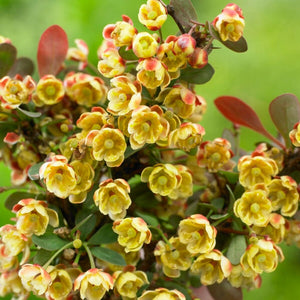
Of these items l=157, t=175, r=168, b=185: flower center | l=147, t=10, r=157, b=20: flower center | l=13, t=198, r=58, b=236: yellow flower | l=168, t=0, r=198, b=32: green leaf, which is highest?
l=168, t=0, r=198, b=32: green leaf

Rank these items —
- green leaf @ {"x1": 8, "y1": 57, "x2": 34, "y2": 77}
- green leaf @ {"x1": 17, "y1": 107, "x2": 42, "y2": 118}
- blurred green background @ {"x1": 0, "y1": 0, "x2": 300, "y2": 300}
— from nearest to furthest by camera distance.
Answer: green leaf @ {"x1": 17, "y1": 107, "x2": 42, "y2": 118} < green leaf @ {"x1": 8, "y1": 57, "x2": 34, "y2": 77} < blurred green background @ {"x1": 0, "y1": 0, "x2": 300, "y2": 300}

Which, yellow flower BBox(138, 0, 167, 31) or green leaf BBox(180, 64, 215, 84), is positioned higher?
yellow flower BBox(138, 0, 167, 31)

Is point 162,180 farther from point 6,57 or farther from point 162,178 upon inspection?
point 6,57

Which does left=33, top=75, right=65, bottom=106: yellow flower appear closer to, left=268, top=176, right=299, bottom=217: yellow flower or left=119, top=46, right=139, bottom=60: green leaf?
left=119, top=46, right=139, bottom=60: green leaf

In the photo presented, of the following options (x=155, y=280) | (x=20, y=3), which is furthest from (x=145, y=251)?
(x=20, y=3)

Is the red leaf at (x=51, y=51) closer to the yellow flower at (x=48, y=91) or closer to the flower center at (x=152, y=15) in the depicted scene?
the yellow flower at (x=48, y=91)

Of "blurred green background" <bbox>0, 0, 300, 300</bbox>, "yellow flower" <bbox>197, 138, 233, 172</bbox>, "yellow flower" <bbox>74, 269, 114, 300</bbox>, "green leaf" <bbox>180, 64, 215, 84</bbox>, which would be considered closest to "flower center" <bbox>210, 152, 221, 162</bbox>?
"yellow flower" <bbox>197, 138, 233, 172</bbox>

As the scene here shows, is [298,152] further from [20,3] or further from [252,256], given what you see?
[20,3]
